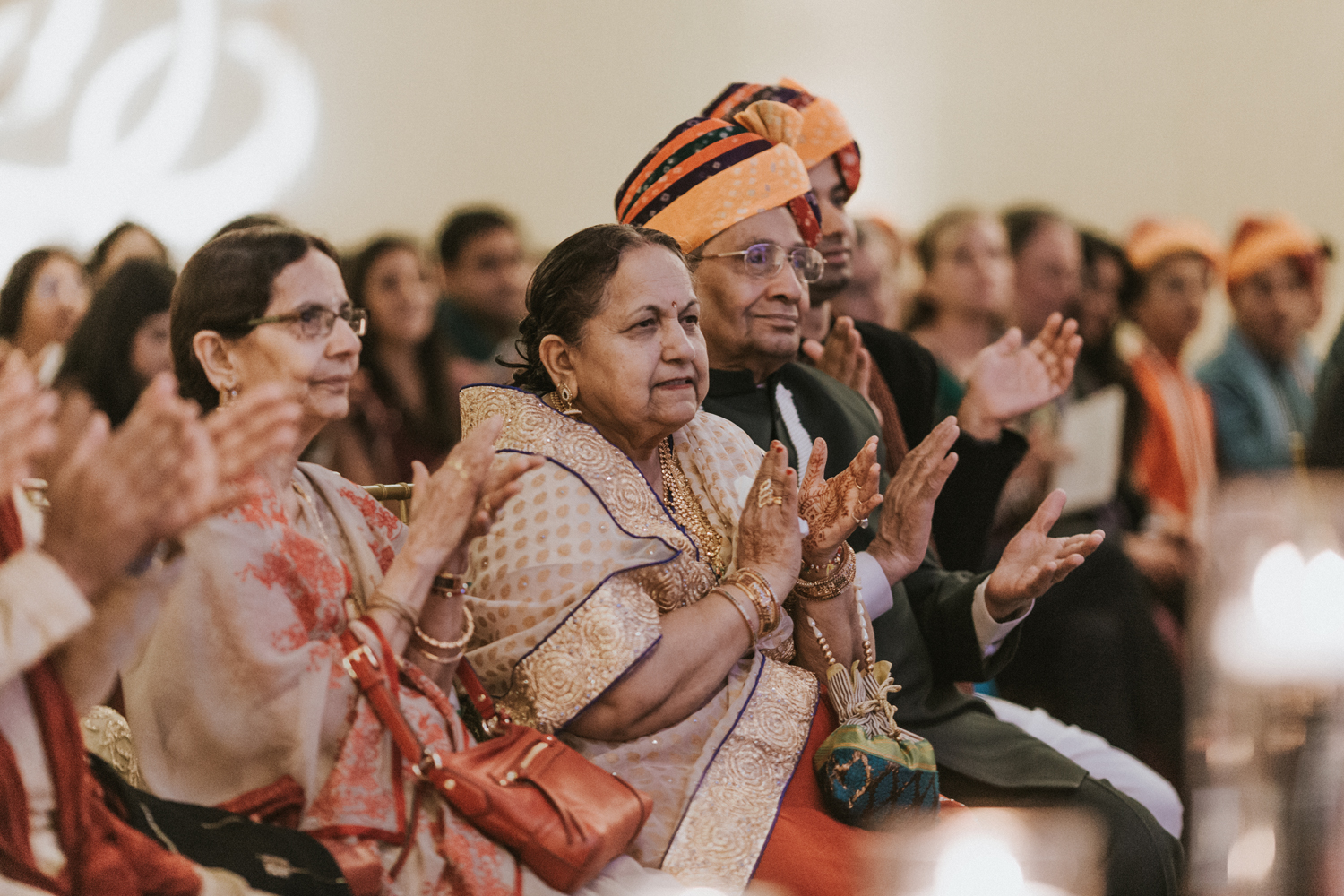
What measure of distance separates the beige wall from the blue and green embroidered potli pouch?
14.6 feet

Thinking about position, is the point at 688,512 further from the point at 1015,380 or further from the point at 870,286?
the point at 870,286

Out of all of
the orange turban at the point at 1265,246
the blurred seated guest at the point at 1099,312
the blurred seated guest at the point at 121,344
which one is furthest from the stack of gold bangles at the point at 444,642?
the orange turban at the point at 1265,246

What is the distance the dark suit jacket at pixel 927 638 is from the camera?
9.00ft

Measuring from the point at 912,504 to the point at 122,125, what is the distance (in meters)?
4.33

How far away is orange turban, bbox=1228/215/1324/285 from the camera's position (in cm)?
607

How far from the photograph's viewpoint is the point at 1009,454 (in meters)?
3.13

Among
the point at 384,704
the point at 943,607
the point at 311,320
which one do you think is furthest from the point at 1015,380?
the point at 384,704

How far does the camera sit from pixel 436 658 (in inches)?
81.2

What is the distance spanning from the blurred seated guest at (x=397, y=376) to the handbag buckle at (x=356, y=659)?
2.80 metres

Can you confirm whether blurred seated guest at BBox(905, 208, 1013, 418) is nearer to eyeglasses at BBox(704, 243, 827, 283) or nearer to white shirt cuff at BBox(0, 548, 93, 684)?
eyeglasses at BBox(704, 243, 827, 283)

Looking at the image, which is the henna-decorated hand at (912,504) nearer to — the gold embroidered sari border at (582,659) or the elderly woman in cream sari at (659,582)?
the elderly woman in cream sari at (659,582)

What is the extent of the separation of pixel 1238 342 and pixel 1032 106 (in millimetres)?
2340

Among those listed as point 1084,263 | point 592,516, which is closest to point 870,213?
point 1084,263

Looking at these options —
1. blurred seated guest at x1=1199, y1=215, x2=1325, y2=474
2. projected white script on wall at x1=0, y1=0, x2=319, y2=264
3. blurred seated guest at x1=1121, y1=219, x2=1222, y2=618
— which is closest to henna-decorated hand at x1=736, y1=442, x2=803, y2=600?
blurred seated guest at x1=1121, y1=219, x2=1222, y2=618
